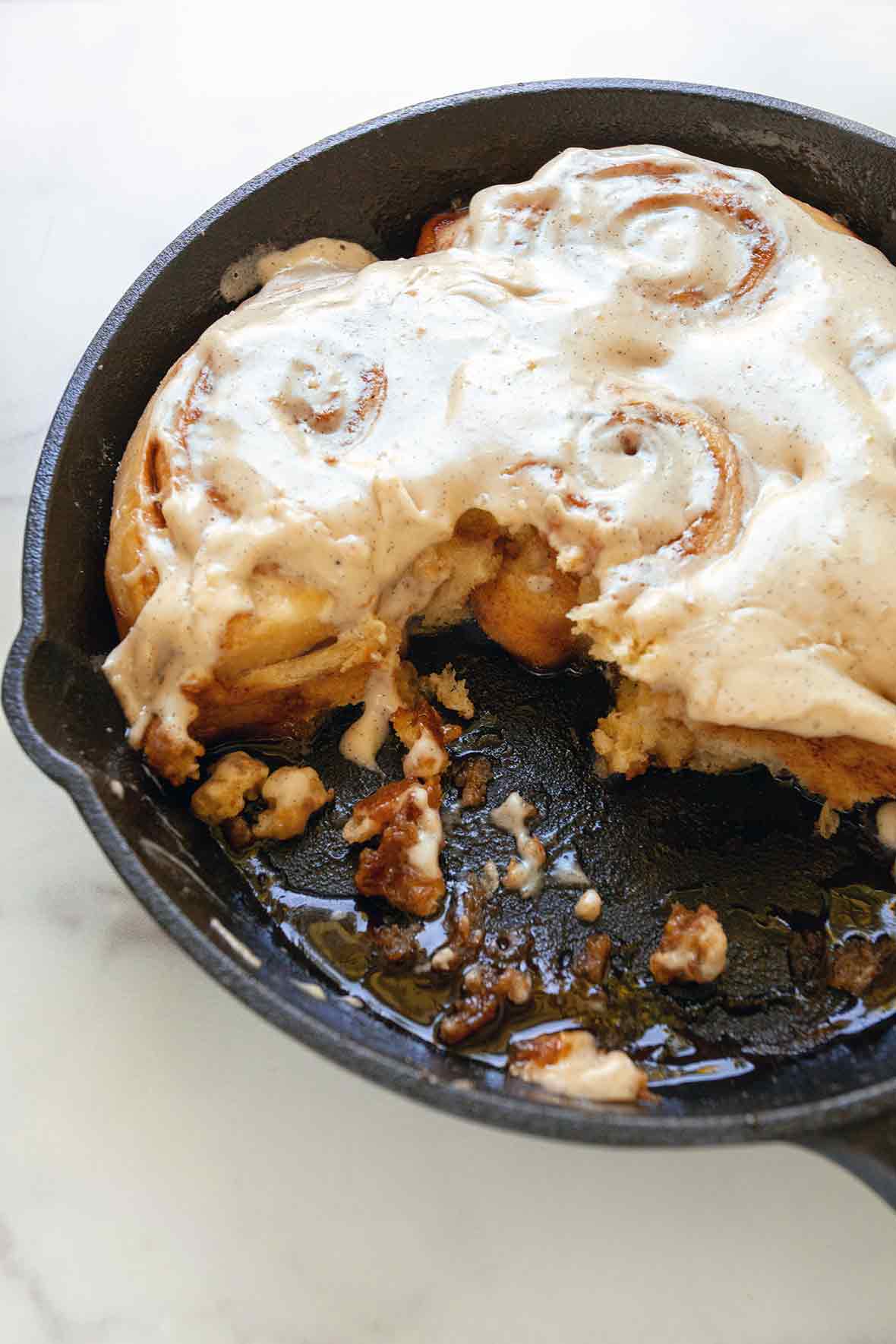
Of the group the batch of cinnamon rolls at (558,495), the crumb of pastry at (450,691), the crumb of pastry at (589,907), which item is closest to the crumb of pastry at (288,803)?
the batch of cinnamon rolls at (558,495)

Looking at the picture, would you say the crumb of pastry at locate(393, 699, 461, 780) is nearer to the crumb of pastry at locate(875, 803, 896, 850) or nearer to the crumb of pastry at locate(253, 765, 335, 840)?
the crumb of pastry at locate(253, 765, 335, 840)

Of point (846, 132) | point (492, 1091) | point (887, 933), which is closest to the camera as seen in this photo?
point (492, 1091)

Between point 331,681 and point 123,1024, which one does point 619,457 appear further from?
point 123,1024

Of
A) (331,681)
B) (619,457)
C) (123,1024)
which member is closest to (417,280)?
(619,457)

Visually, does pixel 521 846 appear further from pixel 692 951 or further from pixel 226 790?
pixel 226 790

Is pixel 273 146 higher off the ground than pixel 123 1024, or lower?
higher

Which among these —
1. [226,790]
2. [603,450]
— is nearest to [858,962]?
[603,450]

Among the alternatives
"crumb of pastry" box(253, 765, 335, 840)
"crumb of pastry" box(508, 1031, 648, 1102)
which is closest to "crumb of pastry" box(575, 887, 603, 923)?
"crumb of pastry" box(508, 1031, 648, 1102)

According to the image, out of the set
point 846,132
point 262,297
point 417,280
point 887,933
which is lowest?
point 887,933
